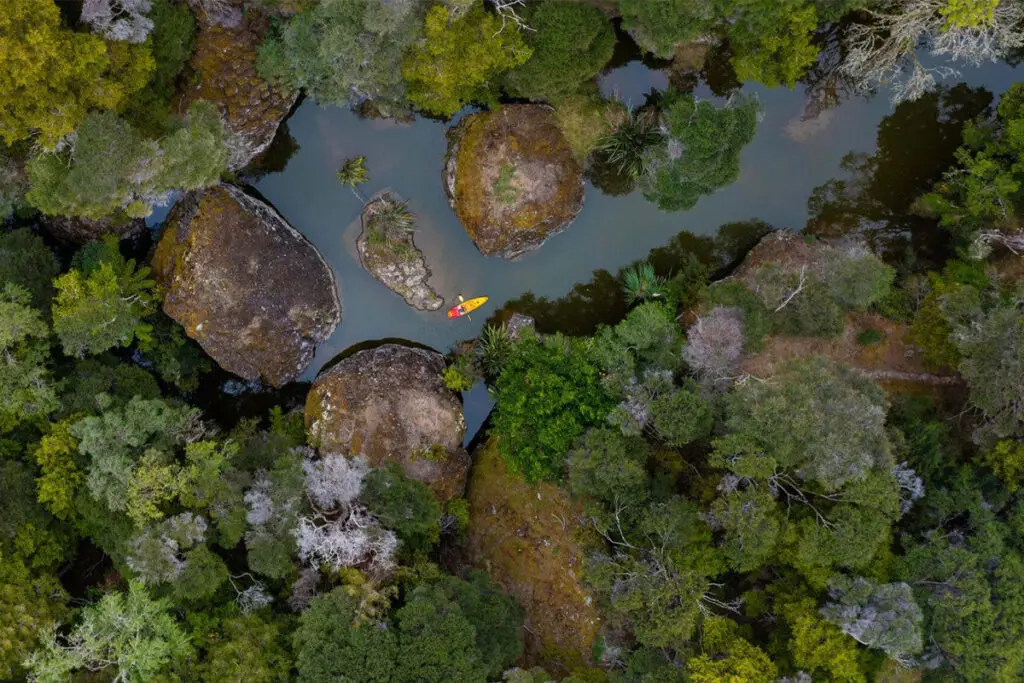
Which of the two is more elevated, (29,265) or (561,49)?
(29,265)

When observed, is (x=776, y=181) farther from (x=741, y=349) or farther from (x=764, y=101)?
(x=741, y=349)

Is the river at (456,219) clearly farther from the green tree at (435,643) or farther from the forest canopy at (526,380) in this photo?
the green tree at (435,643)

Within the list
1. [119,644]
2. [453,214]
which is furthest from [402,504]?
[453,214]

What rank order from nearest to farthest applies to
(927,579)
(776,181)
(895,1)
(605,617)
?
1. (927,579)
2. (895,1)
3. (605,617)
4. (776,181)

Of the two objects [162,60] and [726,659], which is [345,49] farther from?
[726,659]

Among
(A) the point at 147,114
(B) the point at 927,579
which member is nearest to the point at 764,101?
(B) the point at 927,579

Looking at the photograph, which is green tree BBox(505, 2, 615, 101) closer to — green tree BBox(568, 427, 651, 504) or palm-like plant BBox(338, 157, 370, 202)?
palm-like plant BBox(338, 157, 370, 202)

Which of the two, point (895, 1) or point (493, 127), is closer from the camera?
point (895, 1)

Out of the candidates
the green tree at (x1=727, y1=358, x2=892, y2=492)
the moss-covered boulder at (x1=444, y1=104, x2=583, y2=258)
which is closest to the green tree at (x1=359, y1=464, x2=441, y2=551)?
the moss-covered boulder at (x1=444, y1=104, x2=583, y2=258)
